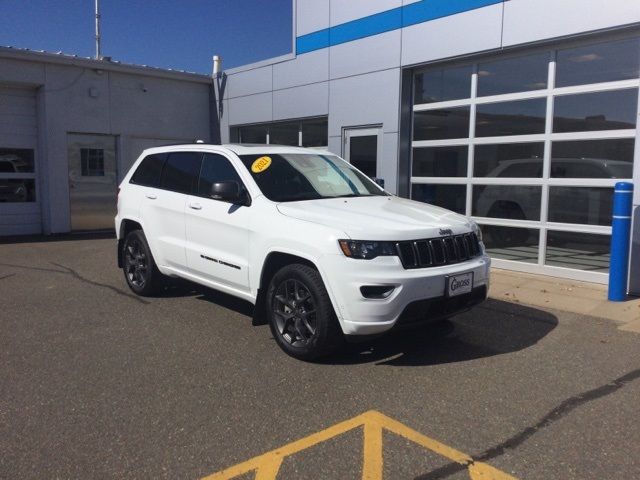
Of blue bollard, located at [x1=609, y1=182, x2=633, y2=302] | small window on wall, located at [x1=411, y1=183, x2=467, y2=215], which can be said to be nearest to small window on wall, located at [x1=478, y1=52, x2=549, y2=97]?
small window on wall, located at [x1=411, y1=183, x2=467, y2=215]

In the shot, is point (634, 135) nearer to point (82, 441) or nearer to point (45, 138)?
point (82, 441)

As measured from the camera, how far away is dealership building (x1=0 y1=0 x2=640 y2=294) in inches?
305

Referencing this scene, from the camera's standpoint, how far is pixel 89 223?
45.6 feet

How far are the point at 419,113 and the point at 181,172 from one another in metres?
5.22

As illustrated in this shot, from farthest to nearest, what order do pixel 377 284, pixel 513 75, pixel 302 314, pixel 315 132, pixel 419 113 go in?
pixel 315 132 < pixel 419 113 < pixel 513 75 < pixel 302 314 < pixel 377 284

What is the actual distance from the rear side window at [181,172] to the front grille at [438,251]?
2690mm

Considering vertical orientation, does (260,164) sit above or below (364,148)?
below

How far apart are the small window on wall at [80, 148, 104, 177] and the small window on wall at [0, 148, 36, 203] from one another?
1.09 metres

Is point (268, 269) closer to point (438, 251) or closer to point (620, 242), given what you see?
point (438, 251)

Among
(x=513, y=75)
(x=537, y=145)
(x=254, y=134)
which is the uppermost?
(x=513, y=75)

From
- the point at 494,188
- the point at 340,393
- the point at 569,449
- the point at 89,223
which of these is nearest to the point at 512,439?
the point at 569,449

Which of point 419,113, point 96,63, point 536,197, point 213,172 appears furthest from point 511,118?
point 96,63

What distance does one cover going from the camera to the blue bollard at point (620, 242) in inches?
265

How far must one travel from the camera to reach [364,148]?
11016 mm
